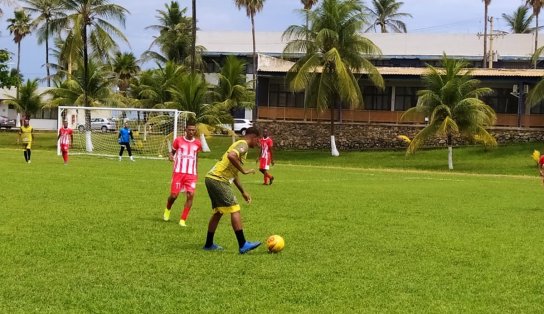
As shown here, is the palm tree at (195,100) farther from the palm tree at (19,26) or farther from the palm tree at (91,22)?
the palm tree at (19,26)

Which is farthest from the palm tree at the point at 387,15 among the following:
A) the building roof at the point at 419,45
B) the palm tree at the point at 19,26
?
the palm tree at the point at 19,26

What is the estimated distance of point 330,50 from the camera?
39.4m

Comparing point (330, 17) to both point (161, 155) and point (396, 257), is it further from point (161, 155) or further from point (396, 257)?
point (396, 257)

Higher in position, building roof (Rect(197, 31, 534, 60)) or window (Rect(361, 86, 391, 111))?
building roof (Rect(197, 31, 534, 60))

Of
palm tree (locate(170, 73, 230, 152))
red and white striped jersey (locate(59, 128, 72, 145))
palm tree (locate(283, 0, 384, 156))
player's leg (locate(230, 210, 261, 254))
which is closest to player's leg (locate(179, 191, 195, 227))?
player's leg (locate(230, 210, 261, 254))

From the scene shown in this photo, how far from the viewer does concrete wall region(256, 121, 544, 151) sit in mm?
43781

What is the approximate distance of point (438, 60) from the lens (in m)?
59.0

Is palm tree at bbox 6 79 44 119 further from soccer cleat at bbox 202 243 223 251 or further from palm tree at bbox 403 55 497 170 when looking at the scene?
soccer cleat at bbox 202 243 223 251

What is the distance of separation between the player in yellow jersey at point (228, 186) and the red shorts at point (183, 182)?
2.98 metres

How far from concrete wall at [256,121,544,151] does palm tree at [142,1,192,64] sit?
66.4ft

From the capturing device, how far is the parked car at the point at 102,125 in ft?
142

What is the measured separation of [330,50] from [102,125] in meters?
15.5

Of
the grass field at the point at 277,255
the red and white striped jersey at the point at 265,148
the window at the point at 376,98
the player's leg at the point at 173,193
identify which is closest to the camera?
the grass field at the point at 277,255

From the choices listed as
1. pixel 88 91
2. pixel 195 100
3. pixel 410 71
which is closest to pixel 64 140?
pixel 195 100
